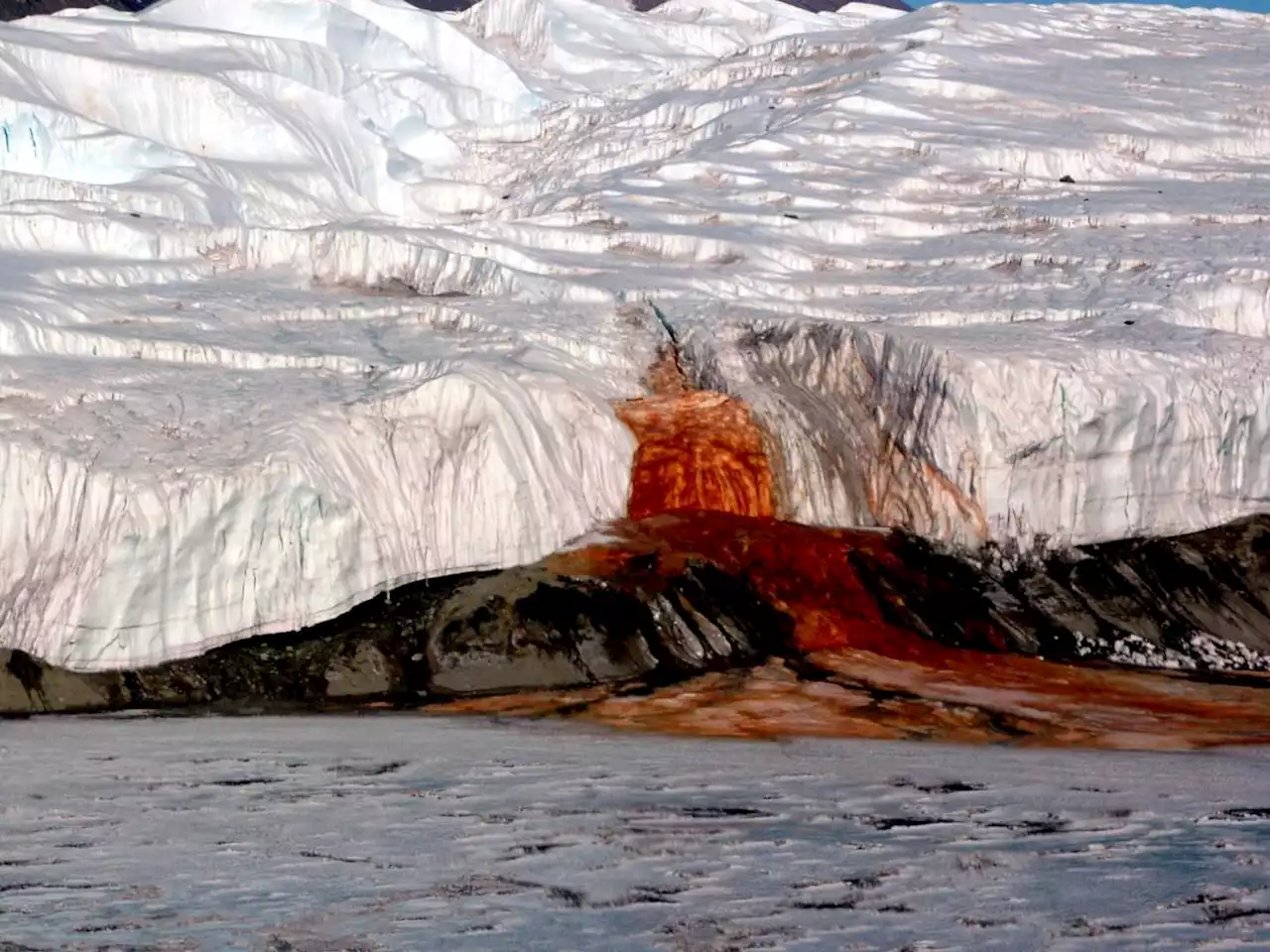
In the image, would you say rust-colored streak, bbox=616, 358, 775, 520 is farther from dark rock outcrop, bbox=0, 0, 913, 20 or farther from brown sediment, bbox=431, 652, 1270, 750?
dark rock outcrop, bbox=0, 0, 913, 20

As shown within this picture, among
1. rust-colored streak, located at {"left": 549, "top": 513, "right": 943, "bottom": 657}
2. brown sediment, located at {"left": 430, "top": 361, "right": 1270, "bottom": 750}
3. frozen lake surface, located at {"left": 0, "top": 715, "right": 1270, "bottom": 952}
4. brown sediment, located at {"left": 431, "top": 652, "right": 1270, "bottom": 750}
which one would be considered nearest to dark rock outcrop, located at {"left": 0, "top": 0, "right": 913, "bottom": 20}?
brown sediment, located at {"left": 430, "top": 361, "right": 1270, "bottom": 750}

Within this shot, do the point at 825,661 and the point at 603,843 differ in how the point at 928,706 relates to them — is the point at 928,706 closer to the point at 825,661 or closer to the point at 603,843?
the point at 825,661

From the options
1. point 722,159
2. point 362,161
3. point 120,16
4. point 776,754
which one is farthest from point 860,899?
point 120,16

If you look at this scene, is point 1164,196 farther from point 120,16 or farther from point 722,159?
point 120,16

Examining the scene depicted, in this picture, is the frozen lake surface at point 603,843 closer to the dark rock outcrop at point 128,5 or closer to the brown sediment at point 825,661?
the brown sediment at point 825,661

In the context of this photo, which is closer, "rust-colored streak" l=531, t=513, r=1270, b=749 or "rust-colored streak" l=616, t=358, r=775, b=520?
"rust-colored streak" l=531, t=513, r=1270, b=749

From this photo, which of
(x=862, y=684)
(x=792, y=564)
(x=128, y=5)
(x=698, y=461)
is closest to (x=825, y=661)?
(x=862, y=684)

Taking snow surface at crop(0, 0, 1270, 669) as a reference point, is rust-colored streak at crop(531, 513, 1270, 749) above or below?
below
